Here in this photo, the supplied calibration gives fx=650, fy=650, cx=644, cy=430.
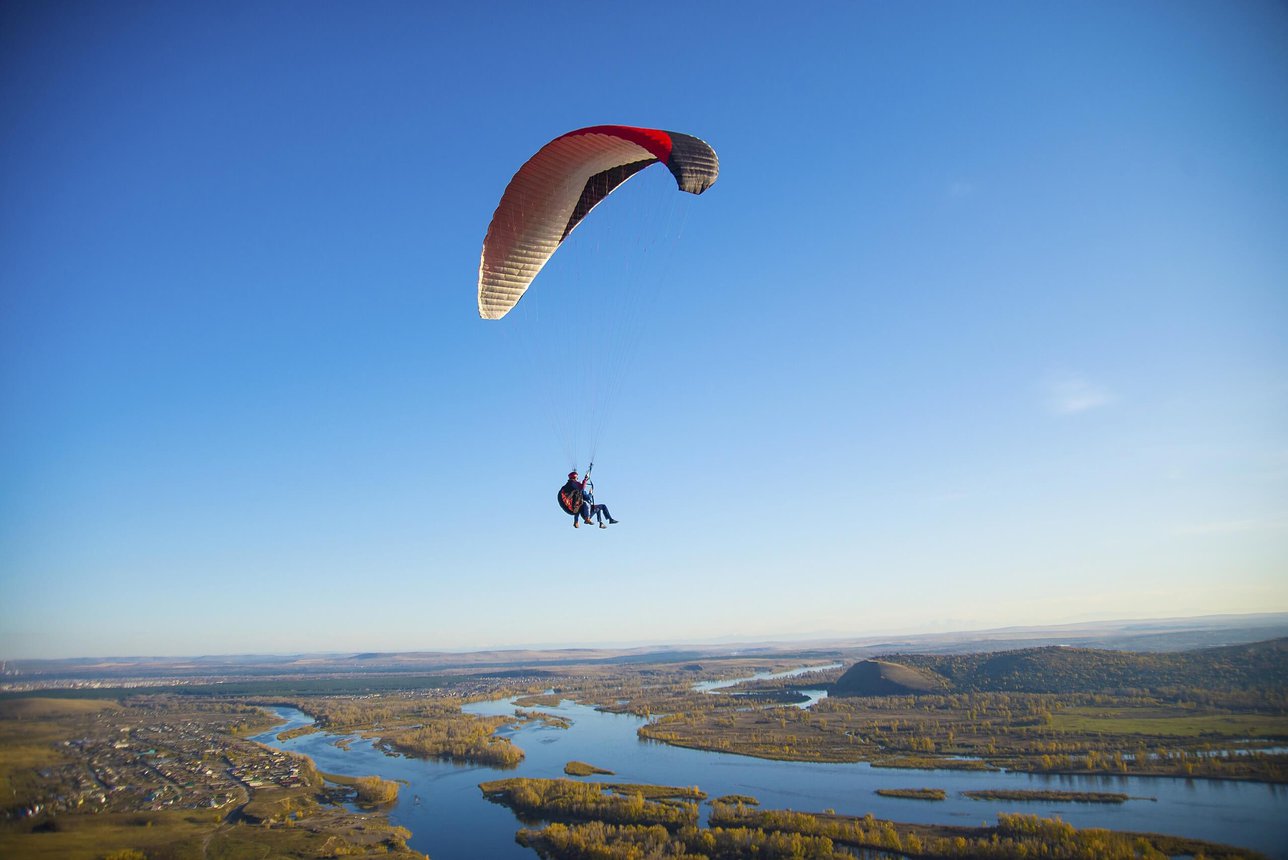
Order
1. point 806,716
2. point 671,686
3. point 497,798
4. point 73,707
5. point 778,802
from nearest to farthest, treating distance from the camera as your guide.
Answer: point 778,802
point 497,798
point 73,707
point 806,716
point 671,686

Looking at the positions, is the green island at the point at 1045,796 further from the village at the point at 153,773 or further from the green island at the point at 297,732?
the green island at the point at 297,732

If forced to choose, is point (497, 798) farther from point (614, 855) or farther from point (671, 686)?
point (671, 686)

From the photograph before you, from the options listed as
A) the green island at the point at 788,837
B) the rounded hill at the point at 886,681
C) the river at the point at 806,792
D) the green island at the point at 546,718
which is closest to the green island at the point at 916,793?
the river at the point at 806,792

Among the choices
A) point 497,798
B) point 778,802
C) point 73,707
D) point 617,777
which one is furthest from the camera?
point 73,707

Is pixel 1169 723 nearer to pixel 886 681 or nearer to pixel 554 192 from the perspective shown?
pixel 886 681

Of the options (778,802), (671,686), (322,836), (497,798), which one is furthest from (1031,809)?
(671,686)

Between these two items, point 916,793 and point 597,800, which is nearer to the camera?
point 597,800

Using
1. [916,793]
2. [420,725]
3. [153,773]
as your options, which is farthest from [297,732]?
[916,793]
